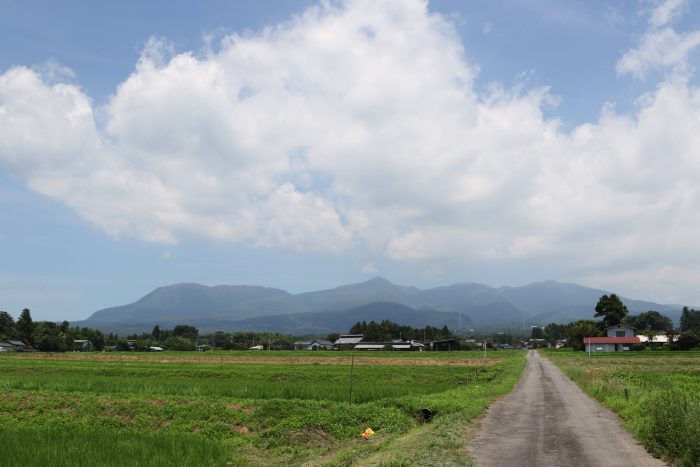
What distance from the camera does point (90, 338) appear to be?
139 meters

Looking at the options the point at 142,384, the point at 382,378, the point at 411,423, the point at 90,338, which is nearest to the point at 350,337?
the point at 90,338

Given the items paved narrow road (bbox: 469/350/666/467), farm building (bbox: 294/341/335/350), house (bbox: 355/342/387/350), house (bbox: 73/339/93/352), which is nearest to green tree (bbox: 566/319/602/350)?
house (bbox: 355/342/387/350)

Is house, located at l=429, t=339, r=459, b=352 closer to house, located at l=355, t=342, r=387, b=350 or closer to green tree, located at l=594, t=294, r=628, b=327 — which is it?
house, located at l=355, t=342, r=387, b=350

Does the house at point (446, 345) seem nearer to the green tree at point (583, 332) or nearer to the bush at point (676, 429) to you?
the green tree at point (583, 332)

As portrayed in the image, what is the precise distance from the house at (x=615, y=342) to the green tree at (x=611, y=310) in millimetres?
9615

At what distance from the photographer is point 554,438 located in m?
15.6

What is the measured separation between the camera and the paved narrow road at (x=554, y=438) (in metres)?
12.8

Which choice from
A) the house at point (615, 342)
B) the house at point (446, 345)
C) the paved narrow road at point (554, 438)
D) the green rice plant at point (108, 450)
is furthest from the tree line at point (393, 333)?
the green rice plant at point (108, 450)

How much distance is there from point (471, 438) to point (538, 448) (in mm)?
2284

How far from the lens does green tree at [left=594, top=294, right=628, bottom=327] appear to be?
120m

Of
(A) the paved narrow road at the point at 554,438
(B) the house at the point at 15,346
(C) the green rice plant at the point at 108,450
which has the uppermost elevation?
(A) the paved narrow road at the point at 554,438

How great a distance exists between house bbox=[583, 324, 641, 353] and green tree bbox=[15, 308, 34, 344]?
124854mm

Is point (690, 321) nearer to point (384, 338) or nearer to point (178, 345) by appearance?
point (384, 338)

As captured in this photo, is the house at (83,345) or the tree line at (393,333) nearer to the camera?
the house at (83,345)
